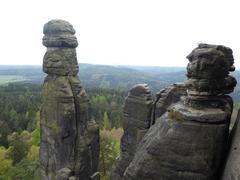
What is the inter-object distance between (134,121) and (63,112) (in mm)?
4914

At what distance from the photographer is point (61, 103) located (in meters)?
20.6

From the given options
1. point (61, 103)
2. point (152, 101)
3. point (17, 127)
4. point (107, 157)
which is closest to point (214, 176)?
point (152, 101)

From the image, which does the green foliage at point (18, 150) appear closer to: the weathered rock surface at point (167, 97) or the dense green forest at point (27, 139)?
the dense green forest at point (27, 139)

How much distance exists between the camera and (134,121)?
17859mm

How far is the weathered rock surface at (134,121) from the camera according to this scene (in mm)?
17234

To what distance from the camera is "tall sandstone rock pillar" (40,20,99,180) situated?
67.8ft

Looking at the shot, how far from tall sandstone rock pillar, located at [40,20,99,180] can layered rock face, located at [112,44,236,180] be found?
13781mm

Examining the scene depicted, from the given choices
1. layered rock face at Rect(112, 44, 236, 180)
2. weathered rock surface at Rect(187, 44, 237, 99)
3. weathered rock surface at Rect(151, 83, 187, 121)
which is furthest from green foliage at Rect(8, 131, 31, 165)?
weathered rock surface at Rect(187, 44, 237, 99)

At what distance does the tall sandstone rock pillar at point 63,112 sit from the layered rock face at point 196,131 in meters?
13.8

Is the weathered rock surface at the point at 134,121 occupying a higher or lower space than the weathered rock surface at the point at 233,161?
lower

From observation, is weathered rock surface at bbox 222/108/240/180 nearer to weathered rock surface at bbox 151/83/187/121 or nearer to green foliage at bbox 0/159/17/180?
weathered rock surface at bbox 151/83/187/121

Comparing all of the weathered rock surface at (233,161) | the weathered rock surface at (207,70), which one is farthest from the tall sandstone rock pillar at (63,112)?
the weathered rock surface at (233,161)

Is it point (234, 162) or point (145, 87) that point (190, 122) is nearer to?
point (234, 162)

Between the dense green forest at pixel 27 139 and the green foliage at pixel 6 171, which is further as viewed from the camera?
the dense green forest at pixel 27 139
